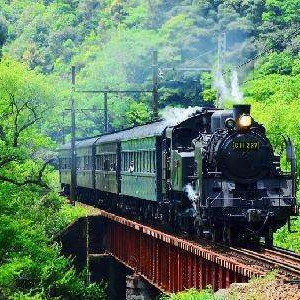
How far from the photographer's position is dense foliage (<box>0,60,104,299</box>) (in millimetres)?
25094

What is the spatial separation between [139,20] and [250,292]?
91988 mm

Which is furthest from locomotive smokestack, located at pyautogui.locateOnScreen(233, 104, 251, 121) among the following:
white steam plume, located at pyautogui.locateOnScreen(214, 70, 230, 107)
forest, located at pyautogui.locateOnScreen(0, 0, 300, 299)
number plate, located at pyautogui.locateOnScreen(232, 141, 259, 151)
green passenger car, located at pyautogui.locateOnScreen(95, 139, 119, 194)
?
green passenger car, located at pyautogui.locateOnScreen(95, 139, 119, 194)

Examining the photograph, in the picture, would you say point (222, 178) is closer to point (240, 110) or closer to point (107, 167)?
point (240, 110)

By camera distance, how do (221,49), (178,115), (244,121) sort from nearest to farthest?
(244,121), (178,115), (221,49)

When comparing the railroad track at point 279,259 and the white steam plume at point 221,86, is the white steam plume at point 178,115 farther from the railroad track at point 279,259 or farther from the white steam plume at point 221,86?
the railroad track at point 279,259

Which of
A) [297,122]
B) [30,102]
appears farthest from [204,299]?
[297,122]

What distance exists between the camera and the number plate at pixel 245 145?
816 inches

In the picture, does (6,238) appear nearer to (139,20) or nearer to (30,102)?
(30,102)

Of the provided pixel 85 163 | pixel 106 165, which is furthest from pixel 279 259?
pixel 85 163

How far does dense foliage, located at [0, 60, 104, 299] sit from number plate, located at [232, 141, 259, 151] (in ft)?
22.9

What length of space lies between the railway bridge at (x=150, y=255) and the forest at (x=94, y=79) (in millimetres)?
1129

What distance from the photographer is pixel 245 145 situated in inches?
821

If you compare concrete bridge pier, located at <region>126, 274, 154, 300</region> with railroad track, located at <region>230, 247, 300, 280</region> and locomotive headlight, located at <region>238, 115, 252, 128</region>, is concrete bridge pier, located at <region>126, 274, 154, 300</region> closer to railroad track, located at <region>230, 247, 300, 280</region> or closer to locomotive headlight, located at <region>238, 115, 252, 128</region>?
railroad track, located at <region>230, 247, 300, 280</region>

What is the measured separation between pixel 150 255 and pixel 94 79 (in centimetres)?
6480
